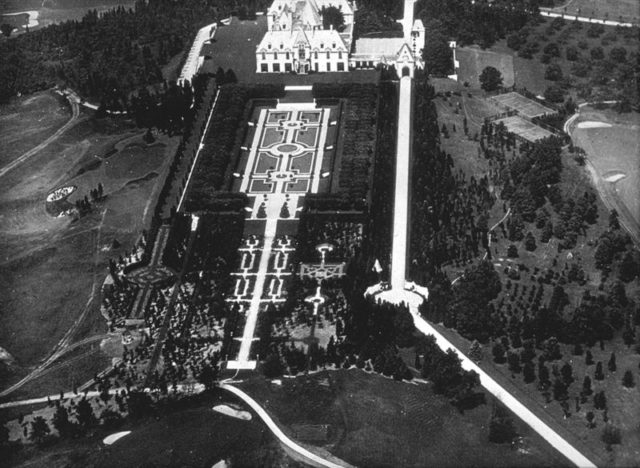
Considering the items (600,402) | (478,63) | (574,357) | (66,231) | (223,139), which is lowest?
(600,402)

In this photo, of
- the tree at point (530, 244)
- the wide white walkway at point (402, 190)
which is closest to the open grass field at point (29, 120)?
the wide white walkway at point (402, 190)

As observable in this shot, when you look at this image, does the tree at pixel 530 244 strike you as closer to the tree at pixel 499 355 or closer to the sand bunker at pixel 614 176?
the sand bunker at pixel 614 176

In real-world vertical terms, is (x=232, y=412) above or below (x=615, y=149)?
below

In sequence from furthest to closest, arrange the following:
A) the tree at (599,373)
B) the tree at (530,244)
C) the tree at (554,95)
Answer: the tree at (554,95) < the tree at (530,244) < the tree at (599,373)

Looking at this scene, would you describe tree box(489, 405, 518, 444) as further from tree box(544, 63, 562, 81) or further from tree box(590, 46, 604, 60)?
tree box(590, 46, 604, 60)

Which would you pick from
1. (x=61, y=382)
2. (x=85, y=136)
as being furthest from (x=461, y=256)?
(x=85, y=136)

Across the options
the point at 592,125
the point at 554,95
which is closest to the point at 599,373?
the point at 592,125

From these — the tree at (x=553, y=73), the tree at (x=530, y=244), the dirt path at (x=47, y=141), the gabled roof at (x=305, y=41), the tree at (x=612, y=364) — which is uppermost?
the gabled roof at (x=305, y=41)

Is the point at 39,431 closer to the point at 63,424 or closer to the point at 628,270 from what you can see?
the point at 63,424
